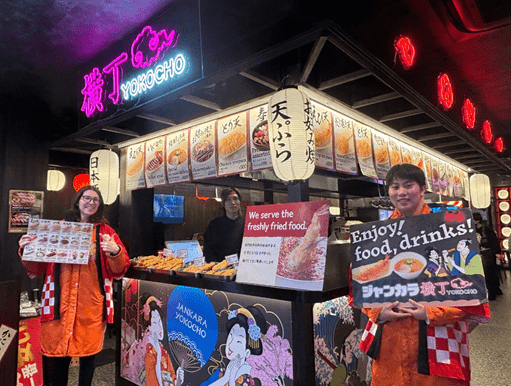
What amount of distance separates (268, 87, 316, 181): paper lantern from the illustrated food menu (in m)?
1.93

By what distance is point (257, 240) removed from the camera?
2873mm

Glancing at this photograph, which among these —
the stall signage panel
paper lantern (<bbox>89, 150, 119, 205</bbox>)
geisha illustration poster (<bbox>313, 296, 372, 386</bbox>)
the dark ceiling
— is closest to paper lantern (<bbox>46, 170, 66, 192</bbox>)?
the dark ceiling

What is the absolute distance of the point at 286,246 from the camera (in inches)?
104

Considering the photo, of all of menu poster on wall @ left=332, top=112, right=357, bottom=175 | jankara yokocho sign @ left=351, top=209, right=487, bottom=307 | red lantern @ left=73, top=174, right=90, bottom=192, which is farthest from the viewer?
red lantern @ left=73, top=174, right=90, bottom=192

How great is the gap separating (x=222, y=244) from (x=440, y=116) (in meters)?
3.63

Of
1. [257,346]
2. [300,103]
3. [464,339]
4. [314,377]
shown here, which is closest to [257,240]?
[257,346]

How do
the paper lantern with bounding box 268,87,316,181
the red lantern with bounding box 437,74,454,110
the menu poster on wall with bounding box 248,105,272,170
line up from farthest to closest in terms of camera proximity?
the red lantern with bounding box 437,74,454,110 < the menu poster on wall with bounding box 248,105,272,170 < the paper lantern with bounding box 268,87,316,181

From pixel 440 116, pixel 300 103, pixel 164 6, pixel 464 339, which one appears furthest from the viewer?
pixel 440 116

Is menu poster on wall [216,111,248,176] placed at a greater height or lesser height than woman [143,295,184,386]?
greater

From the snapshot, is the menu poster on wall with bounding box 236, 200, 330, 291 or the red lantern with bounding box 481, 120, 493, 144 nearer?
the menu poster on wall with bounding box 236, 200, 330, 291

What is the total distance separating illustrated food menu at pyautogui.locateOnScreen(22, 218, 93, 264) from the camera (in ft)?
9.24

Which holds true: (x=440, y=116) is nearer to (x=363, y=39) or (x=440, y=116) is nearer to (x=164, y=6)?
(x=363, y=39)

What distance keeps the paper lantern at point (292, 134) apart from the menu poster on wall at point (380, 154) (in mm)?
2316

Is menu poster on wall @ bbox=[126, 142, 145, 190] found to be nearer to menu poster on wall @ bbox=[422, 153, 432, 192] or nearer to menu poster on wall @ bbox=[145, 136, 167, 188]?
menu poster on wall @ bbox=[145, 136, 167, 188]
